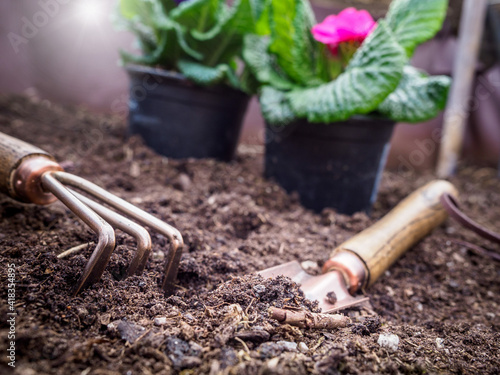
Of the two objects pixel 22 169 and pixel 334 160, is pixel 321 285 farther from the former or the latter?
pixel 22 169

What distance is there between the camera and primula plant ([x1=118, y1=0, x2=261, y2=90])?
81.6 inches

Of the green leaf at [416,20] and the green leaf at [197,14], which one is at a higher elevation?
the green leaf at [197,14]

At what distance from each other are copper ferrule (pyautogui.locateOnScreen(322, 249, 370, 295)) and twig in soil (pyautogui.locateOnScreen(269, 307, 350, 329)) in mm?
251

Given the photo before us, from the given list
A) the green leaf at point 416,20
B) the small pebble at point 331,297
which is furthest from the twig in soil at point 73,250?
the green leaf at point 416,20

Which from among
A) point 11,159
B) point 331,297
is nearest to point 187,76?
point 11,159

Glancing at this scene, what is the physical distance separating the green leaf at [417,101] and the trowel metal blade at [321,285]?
0.89m

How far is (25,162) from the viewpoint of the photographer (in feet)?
4.11

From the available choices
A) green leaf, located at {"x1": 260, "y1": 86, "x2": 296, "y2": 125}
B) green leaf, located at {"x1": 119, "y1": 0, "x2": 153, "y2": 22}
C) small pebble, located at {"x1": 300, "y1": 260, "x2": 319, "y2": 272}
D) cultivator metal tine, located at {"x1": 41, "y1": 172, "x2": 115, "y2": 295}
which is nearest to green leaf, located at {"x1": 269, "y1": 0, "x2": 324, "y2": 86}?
green leaf, located at {"x1": 260, "y1": 86, "x2": 296, "y2": 125}

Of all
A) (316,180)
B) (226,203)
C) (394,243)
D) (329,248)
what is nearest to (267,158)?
(316,180)

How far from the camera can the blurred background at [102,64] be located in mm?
3096

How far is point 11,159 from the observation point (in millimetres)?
1249

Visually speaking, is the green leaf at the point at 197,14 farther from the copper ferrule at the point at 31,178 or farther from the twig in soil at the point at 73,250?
the twig in soil at the point at 73,250

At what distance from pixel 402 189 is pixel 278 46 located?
117 cm

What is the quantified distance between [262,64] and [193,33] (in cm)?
45
